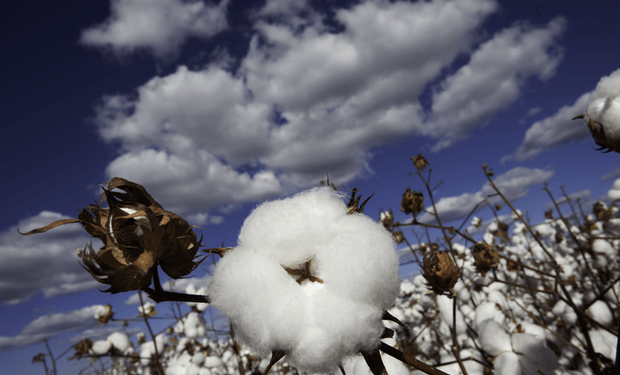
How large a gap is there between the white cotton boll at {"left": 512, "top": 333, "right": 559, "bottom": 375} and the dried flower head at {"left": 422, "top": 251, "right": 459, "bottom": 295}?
649 mm

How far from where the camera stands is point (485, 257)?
1786mm

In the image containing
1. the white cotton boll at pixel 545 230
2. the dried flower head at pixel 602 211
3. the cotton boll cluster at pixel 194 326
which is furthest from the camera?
the white cotton boll at pixel 545 230

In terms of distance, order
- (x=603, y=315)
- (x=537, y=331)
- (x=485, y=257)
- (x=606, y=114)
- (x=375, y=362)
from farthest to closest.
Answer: (x=603, y=315)
(x=537, y=331)
(x=485, y=257)
(x=606, y=114)
(x=375, y=362)

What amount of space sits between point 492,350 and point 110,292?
1.63m

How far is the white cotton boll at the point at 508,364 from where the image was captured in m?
1.36

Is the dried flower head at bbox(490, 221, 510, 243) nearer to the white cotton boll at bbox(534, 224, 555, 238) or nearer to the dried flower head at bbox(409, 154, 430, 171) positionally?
the white cotton boll at bbox(534, 224, 555, 238)

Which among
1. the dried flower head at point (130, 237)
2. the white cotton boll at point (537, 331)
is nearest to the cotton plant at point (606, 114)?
the dried flower head at point (130, 237)

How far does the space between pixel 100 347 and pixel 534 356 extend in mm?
4065

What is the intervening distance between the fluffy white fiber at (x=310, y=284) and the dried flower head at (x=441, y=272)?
0.50m

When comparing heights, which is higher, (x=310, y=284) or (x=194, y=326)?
(x=194, y=326)

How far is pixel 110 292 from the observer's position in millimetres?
625

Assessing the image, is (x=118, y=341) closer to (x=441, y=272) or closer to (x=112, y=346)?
(x=112, y=346)

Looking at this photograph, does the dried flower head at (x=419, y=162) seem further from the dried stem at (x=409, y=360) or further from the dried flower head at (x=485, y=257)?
the dried stem at (x=409, y=360)

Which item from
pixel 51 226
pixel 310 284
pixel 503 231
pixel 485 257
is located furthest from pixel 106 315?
pixel 503 231
